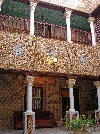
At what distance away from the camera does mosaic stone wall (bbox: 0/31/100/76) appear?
902 cm

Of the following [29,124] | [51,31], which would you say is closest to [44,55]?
[29,124]

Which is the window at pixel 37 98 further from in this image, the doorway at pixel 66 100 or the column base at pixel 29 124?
the column base at pixel 29 124

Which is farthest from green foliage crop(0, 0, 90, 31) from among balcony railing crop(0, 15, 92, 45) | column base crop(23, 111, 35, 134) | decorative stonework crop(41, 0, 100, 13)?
column base crop(23, 111, 35, 134)

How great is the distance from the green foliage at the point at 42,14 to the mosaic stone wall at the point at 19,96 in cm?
357

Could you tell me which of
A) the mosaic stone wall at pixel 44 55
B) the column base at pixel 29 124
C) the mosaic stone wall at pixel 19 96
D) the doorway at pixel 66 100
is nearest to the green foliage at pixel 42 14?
the mosaic stone wall at pixel 44 55

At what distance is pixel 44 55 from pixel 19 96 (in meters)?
3.06

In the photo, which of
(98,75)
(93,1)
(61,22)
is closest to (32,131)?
(98,75)

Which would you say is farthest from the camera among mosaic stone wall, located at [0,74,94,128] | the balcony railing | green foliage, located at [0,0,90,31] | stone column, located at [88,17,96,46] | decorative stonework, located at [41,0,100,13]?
the balcony railing

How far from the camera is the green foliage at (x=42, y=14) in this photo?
10.7 m

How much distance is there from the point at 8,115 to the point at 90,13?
7474 mm

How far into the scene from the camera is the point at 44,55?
9789mm

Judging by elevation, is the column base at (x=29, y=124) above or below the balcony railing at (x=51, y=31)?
below

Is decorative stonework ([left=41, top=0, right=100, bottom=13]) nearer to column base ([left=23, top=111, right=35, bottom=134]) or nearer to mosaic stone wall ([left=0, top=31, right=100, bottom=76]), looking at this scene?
mosaic stone wall ([left=0, top=31, right=100, bottom=76])

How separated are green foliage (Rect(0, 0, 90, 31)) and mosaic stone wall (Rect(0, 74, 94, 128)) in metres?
3.57
